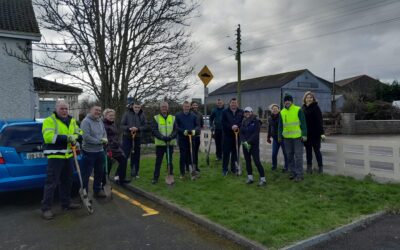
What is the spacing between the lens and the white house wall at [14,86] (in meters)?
14.1

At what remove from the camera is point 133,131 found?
8344 mm

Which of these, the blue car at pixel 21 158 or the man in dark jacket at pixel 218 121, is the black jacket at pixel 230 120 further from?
the blue car at pixel 21 158

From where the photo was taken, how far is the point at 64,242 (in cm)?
460

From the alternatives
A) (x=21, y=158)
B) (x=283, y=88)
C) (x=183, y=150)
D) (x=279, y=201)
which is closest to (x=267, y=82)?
(x=283, y=88)

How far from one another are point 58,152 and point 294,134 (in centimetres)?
479

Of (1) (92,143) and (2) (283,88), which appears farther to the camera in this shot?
(2) (283,88)

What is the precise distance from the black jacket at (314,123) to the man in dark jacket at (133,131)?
405cm

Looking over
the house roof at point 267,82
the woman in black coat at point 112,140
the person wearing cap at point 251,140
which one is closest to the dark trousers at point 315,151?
the person wearing cap at point 251,140

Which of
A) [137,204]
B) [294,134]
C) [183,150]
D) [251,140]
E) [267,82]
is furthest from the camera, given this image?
[267,82]

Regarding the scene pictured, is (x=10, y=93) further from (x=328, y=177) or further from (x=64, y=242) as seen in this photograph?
(x=328, y=177)

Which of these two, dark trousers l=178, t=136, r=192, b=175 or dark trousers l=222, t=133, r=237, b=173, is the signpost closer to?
dark trousers l=222, t=133, r=237, b=173

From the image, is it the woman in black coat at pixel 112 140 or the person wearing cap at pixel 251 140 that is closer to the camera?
the person wearing cap at pixel 251 140

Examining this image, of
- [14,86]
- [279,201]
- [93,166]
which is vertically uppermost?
[14,86]

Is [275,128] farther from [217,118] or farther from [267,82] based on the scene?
[267,82]
